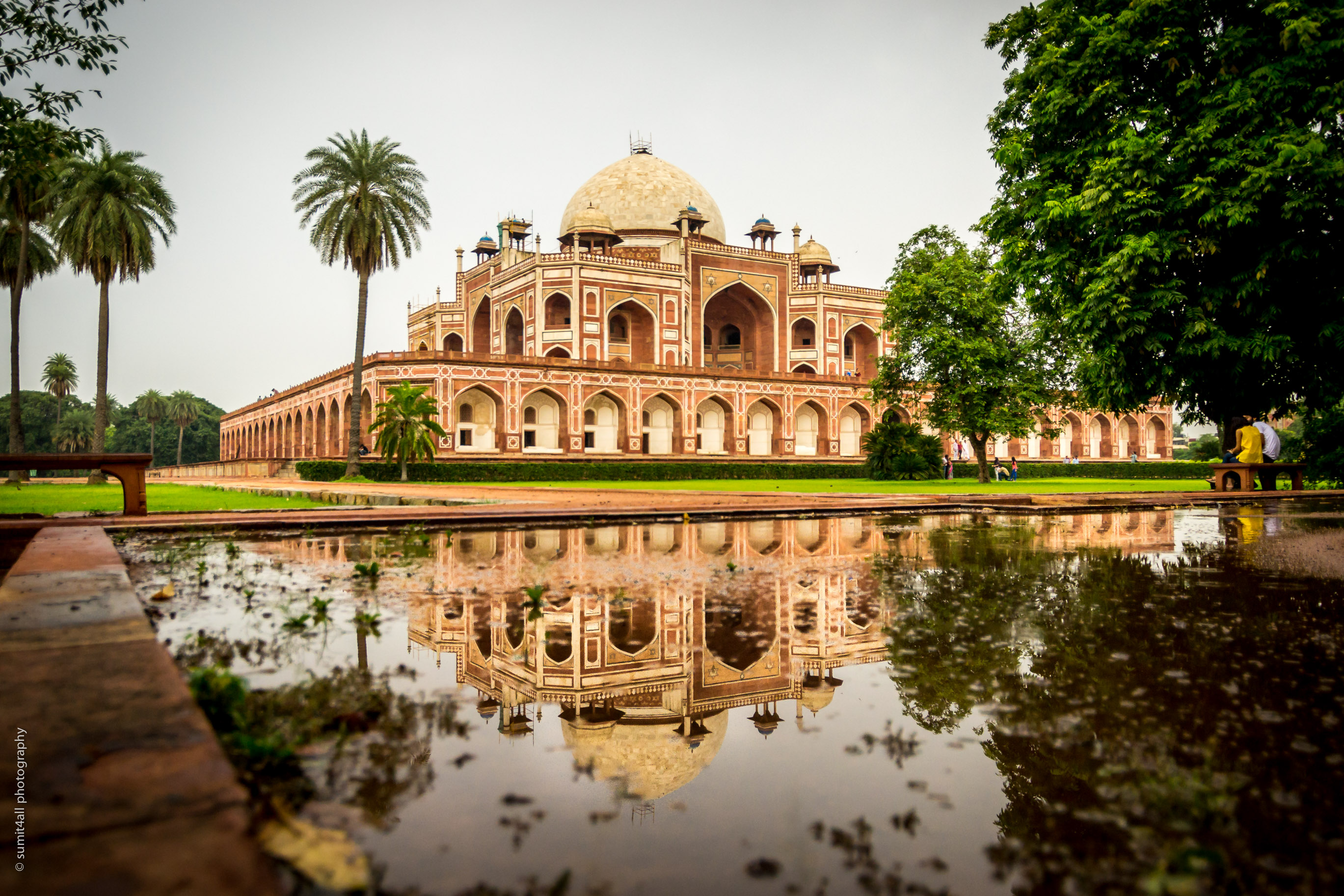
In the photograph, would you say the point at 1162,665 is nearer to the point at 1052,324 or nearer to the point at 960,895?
the point at 960,895

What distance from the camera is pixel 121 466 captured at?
8781mm

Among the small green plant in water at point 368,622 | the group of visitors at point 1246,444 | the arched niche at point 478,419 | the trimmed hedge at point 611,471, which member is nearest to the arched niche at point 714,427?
the trimmed hedge at point 611,471

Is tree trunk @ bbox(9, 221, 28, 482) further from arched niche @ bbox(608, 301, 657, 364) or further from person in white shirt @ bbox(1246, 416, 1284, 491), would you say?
person in white shirt @ bbox(1246, 416, 1284, 491)

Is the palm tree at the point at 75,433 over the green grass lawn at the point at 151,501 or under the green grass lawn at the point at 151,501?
over

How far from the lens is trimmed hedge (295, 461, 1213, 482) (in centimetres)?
2841

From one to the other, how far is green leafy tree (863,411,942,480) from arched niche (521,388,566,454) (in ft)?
44.0

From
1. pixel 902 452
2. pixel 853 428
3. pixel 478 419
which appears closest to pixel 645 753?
pixel 902 452

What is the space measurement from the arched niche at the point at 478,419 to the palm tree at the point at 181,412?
5179 cm

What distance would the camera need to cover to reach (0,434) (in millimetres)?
53812

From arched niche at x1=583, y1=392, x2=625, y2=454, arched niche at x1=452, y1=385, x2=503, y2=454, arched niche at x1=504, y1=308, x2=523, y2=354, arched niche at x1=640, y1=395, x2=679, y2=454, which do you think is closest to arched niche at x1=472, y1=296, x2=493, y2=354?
arched niche at x1=504, y1=308, x2=523, y2=354

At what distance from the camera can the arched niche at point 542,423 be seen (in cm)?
3581

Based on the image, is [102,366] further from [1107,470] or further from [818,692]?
[1107,470]

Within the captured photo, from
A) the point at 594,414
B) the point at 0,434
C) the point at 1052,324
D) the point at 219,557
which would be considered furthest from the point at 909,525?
the point at 0,434

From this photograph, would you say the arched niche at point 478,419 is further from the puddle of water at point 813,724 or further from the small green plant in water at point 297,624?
the small green plant in water at point 297,624
